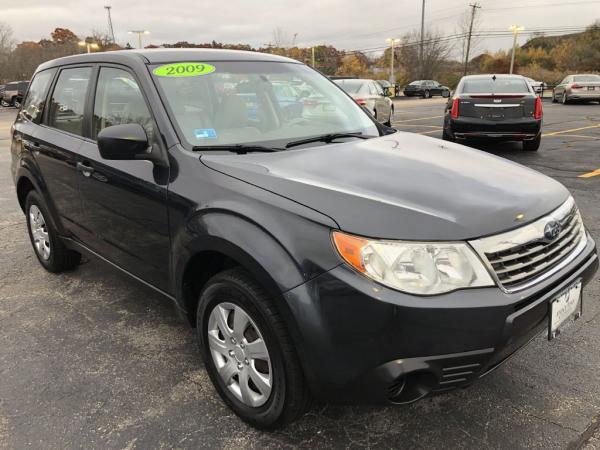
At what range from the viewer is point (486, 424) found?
2338 millimetres

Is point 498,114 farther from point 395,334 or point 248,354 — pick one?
point 395,334

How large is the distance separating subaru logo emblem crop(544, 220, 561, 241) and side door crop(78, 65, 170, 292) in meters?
1.75

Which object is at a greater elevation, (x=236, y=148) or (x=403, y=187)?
(x=236, y=148)

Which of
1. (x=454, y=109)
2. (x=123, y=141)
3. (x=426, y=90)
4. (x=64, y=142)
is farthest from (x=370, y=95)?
(x=426, y=90)

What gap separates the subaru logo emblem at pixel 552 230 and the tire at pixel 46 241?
343 centimetres

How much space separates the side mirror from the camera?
2.48 metres

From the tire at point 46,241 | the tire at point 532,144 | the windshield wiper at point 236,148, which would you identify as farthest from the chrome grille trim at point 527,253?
the tire at point 532,144

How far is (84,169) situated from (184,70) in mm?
919

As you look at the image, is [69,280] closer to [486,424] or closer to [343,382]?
[343,382]

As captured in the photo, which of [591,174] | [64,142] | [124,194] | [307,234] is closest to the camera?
[307,234]

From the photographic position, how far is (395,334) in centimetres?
179

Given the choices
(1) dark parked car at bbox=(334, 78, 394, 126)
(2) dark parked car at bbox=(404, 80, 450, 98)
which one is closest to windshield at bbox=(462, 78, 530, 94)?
(1) dark parked car at bbox=(334, 78, 394, 126)

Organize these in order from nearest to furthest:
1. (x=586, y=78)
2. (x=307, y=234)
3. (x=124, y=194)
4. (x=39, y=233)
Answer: (x=307, y=234) → (x=124, y=194) → (x=39, y=233) → (x=586, y=78)

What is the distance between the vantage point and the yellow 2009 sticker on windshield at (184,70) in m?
2.87
